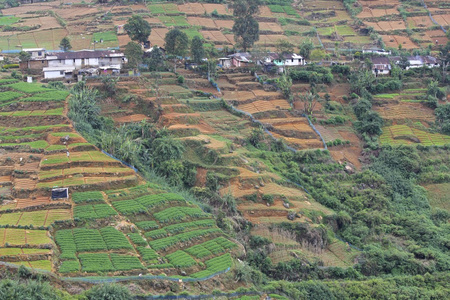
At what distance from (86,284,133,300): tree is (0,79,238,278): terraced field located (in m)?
2.42

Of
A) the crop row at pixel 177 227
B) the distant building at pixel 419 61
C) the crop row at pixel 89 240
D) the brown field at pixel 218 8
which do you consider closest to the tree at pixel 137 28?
the brown field at pixel 218 8

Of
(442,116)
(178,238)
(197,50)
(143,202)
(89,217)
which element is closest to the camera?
(89,217)

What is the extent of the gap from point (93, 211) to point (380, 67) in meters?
44.1

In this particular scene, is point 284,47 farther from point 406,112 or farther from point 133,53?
point 133,53

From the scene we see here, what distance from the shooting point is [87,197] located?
38.2 metres

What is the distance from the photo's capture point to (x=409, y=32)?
8275 cm

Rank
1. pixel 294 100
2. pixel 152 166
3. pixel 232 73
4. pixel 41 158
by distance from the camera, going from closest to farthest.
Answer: pixel 41 158 → pixel 152 166 → pixel 294 100 → pixel 232 73

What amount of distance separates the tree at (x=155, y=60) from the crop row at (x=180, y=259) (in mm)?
32255

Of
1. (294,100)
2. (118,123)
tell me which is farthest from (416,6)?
(118,123)

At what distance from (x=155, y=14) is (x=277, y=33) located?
18.0 meters

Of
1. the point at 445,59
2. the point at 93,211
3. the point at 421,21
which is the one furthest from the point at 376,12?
the point at 93,211

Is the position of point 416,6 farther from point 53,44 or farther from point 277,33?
point 53,44

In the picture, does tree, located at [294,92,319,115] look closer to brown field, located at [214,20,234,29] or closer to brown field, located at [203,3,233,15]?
brown field, located at [214,20,234,29]

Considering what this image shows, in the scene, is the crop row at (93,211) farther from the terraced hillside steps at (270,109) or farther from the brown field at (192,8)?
the brown field at (192,8)
